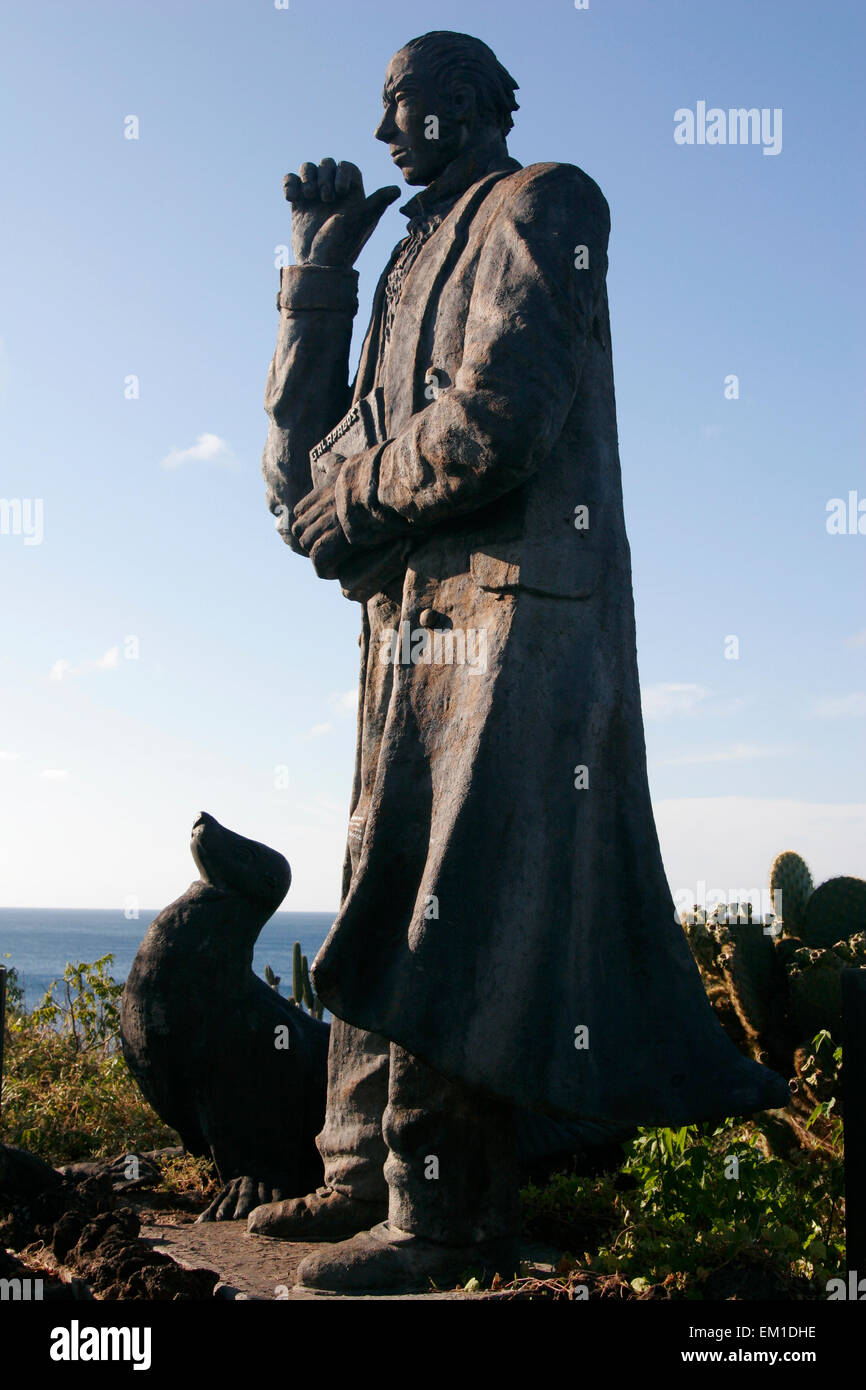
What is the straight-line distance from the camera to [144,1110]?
257 inches

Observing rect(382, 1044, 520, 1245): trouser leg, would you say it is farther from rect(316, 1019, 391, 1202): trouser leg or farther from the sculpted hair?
the sculpted hair

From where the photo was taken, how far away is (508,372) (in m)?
3.69

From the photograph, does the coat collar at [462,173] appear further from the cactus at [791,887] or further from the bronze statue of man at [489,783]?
the cactus at [791,887]

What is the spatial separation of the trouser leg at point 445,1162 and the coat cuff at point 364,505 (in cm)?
146

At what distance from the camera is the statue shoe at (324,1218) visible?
13.3ft

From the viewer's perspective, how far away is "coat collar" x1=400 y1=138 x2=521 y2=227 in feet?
14.4

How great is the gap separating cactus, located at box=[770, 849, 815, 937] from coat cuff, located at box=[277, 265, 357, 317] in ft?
13.7

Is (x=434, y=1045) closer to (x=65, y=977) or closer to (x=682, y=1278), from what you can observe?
(x=682, y=1278)

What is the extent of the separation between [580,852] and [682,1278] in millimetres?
1058

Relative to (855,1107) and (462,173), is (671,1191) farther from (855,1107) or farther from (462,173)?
(462,173)

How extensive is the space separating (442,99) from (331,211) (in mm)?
628

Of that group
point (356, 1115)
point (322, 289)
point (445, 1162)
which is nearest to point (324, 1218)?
point (356, 1115)

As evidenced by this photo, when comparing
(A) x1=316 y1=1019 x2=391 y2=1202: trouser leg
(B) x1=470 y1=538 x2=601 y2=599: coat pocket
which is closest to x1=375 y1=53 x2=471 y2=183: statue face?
(B) x1=470 y1=538 x2=601 y2=599: coat pocket

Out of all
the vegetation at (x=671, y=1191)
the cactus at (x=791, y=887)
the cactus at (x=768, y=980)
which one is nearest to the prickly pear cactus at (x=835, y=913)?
the cactus at (x=791, y=887)
